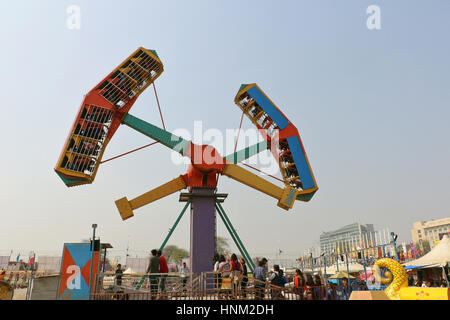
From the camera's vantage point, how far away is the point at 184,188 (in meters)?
16.4

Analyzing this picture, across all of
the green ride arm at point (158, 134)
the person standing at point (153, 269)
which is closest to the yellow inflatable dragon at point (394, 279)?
the person standing at point (153, 269)

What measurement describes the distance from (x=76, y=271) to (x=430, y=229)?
135 meters

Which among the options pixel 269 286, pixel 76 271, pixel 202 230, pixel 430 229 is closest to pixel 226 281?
pixel 269 286

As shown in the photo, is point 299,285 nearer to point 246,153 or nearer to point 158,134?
point 246,153

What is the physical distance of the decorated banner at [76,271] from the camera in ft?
36.6

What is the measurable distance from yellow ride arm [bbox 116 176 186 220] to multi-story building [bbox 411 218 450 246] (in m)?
121

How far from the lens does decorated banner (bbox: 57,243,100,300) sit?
11.2 metres

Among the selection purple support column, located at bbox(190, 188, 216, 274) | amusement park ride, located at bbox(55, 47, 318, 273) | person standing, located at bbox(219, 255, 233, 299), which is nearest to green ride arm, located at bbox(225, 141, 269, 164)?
amusement park ride, located at bbox(55, 47, 318, 273)

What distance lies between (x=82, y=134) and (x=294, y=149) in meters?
10.8

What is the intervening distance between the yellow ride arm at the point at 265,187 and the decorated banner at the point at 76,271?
7.60 m

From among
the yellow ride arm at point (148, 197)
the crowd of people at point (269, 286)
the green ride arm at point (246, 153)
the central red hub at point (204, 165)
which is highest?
the green ride arm at point (246, 153)

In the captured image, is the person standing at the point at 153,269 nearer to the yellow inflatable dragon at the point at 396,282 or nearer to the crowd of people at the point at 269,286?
the crowd of people at the point at 269,286
